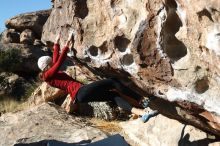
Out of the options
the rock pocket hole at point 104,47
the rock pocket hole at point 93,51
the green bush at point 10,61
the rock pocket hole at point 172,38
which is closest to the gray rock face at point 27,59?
the green bush at point 10,61

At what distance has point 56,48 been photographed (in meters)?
9.09

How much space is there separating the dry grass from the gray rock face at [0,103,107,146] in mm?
433

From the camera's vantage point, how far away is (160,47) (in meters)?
7.04

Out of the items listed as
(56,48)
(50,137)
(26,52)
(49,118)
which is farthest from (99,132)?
(26,52)

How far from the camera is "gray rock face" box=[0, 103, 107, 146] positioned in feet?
39.5

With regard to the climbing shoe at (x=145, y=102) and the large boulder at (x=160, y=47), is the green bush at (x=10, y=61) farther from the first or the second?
the climbing shoe at (x=145, y=102)

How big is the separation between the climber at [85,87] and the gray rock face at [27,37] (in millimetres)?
17822

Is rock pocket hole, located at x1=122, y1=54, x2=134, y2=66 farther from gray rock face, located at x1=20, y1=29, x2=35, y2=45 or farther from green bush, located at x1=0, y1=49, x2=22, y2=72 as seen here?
gray rock face, located at x1=20, y1=29, x2=35, y2=45

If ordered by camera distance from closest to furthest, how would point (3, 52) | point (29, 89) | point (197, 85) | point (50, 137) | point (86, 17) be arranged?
1. point (197, 85)
2. point (86, 17)
3. point (50, 137)
4. point (29, 89)
5. point (3, 52)

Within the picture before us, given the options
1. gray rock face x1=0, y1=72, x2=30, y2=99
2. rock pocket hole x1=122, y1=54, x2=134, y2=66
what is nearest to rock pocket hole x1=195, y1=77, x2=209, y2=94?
rock pocket hole x1=122, y1=54, x2=134, y2=66

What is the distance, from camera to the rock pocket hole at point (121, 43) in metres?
7.66

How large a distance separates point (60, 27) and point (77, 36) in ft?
1.98

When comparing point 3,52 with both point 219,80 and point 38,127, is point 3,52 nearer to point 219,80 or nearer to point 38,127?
point 38,127

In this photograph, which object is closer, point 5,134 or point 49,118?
point 5,134
